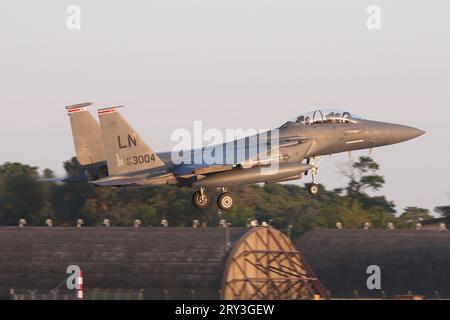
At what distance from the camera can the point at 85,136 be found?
38688mm

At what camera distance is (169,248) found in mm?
40312

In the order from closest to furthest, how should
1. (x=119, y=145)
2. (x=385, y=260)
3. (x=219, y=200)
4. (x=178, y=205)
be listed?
(x=119, y=145), (x=219, y=200), (x=385, y=260), (x=178, y=205)

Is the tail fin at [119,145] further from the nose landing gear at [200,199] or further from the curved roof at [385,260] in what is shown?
the curved roof at [385,260]

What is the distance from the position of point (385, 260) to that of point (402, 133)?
32.1 feet

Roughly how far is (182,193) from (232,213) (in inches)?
133

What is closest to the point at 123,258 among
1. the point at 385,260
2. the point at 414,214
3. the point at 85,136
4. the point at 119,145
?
the point at 85,136

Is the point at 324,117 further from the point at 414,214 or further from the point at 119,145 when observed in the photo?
the point at 414,214

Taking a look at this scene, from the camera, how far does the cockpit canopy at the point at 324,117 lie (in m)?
36.0

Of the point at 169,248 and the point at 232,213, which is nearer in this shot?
the point at 169,248

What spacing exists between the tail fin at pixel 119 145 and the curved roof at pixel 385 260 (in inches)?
608

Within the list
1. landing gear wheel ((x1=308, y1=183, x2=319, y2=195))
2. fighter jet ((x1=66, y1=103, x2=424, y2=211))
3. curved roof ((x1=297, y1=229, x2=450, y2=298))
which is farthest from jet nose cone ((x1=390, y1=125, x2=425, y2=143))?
curved roof ((x1=297, y1=229, x2=450, y2=298))

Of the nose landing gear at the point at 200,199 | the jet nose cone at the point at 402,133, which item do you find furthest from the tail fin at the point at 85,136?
the jet nose cone at the point at 402,133
